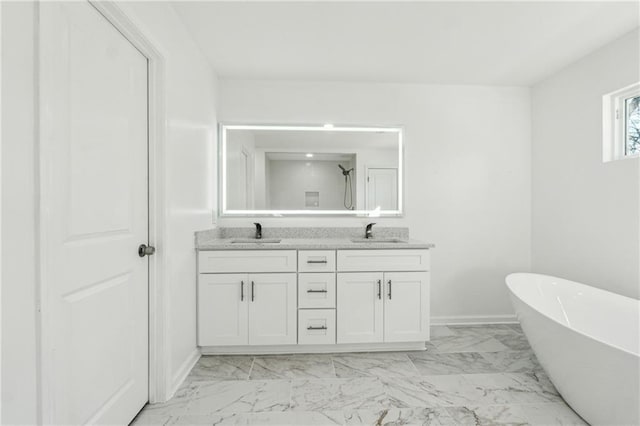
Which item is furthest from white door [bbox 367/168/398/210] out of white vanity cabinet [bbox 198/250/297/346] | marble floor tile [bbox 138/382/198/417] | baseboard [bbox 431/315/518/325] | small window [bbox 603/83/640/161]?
marble floor tile [bbox 138/382/198/417]

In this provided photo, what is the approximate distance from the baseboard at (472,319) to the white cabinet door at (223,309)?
6.06ft

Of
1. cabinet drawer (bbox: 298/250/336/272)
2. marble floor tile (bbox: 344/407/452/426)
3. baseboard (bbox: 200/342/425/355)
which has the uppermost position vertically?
cabinet drawer (bbox: 298/250/336/272)

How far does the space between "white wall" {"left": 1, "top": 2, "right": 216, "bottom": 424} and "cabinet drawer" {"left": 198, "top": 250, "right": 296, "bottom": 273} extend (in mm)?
124

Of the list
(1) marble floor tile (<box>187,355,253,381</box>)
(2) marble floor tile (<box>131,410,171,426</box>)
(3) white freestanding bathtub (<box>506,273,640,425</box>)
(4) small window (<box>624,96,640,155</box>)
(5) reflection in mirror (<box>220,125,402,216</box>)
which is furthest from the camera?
(5) reflection in mirror (<box>220,125,402,216</box>)

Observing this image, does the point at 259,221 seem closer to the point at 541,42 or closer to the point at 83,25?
the point at 83,25

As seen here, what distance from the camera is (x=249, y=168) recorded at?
9.53 feet

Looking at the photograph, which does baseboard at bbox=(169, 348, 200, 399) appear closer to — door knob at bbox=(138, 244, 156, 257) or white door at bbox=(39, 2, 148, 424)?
white door at bbox=(39, 2, 148, 424)

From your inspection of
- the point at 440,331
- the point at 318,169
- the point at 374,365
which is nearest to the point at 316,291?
the point at 374,365

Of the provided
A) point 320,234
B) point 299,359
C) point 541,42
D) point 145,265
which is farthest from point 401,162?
point 145,265

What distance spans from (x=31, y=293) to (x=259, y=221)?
1974 millimetres

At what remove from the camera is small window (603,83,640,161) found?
218cm

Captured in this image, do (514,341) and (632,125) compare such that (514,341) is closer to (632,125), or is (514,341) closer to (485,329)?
(485,329)

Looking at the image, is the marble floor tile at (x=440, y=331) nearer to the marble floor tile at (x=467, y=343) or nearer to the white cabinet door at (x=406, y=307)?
the marble floor tile at (x=467, y=343)

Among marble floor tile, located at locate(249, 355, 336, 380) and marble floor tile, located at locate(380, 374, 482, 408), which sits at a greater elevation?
marble floor tile, located at locate(380, 374, 482, 408)
